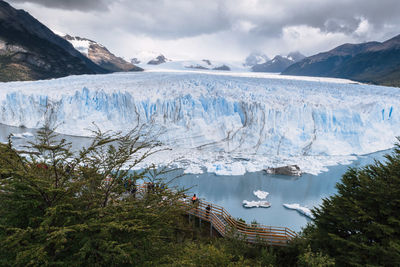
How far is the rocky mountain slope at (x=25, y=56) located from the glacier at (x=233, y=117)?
3509 cm

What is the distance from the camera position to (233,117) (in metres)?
16.1

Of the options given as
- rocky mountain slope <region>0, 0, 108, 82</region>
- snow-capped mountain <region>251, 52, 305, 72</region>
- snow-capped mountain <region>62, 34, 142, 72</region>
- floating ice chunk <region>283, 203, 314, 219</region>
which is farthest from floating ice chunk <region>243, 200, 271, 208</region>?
snow-capped mountain <region>251, 52, 305, 72</region>

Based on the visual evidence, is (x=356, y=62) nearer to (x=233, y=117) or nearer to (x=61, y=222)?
(x=233, y=117)

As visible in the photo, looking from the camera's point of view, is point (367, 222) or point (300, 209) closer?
point (367, 222)

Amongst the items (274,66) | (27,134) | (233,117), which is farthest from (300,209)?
(274,66)

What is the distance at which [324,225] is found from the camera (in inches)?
191

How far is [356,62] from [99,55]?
111587 mm

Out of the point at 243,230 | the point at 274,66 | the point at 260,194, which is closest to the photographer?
the point at 243,230

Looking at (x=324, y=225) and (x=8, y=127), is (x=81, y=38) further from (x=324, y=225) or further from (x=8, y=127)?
(x=324, y=225)

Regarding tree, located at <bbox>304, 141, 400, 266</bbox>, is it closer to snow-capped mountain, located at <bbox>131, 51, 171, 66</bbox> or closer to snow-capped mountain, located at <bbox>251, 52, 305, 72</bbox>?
snow-capped mountain, located at <bbox>251, 52, 305, 72</bbox>

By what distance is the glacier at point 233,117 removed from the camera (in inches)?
577

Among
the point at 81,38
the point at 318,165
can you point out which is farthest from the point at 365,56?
the point at 81,38

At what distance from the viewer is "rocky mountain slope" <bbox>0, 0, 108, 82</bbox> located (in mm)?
47344

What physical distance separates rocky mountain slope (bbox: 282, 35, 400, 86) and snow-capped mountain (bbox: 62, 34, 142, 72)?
75.4m
